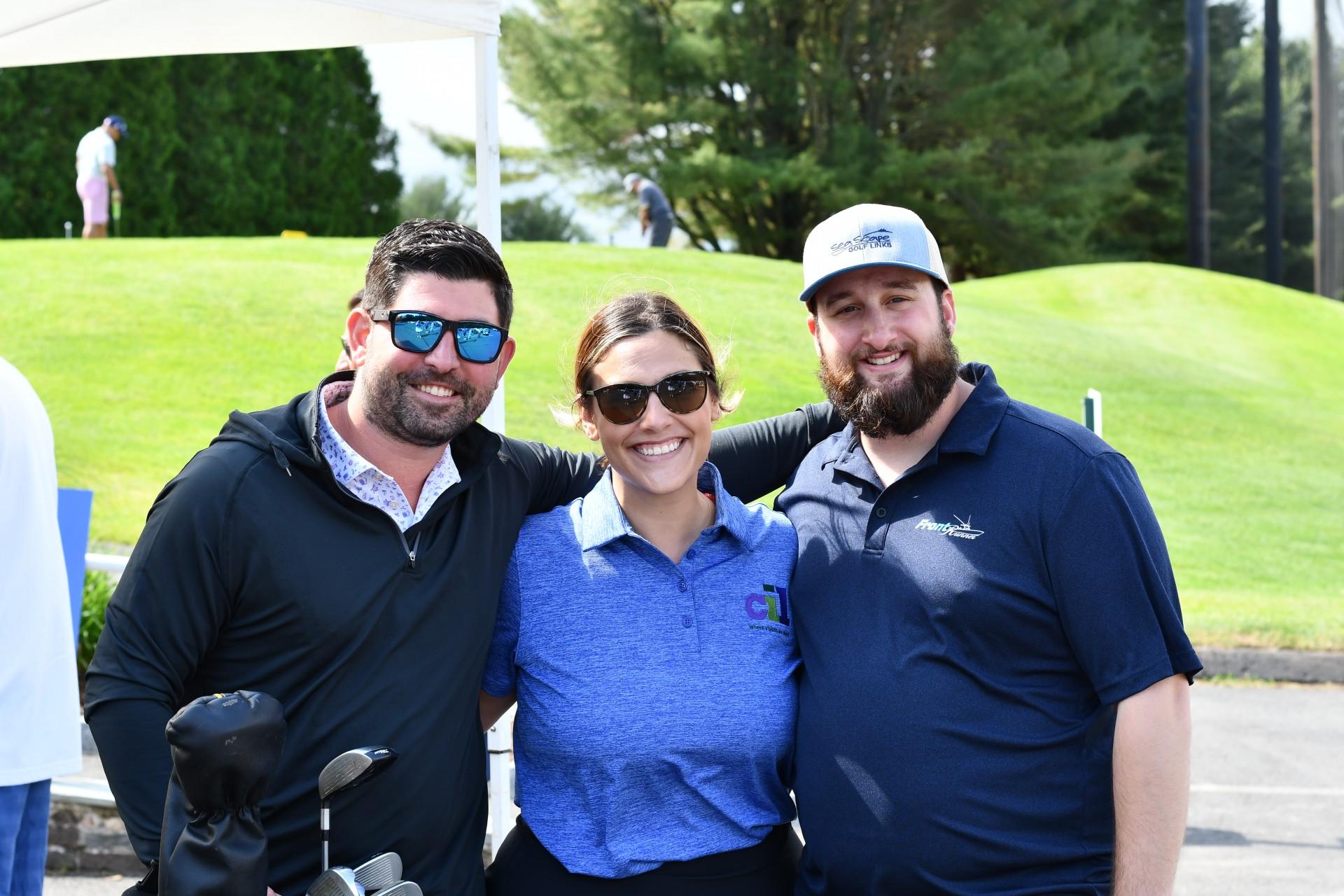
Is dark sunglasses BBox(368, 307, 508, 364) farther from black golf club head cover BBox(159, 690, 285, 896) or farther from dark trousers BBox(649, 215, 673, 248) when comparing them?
dark trousers BBox(649, 215, 673, 248)

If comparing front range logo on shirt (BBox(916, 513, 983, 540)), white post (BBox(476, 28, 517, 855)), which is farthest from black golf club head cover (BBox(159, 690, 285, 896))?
white post (BBox(476, 28, 517, 855))

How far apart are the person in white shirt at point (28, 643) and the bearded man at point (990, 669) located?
193cm

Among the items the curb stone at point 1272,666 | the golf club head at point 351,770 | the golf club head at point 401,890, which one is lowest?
the curb stone at point 1272,666

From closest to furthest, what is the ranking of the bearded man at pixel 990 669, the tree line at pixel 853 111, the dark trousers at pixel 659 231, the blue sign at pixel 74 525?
the bearded man at pixel 990 669
the blue sign at pixel 74 525
the dark trousers at pixel 659 231
the tree line at pixel 853 111

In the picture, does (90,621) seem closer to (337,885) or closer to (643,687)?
(643,687)

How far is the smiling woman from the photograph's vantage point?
9.40 ft

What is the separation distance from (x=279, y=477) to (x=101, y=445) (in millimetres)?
9853

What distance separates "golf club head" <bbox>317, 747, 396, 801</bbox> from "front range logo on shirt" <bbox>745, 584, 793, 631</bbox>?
99cm

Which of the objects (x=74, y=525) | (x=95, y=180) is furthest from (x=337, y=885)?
(x=95, y=180)

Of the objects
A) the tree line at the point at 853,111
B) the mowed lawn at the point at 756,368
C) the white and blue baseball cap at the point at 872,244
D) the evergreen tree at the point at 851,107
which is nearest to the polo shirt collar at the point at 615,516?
the white and blue baseball cap at the point at 872,244

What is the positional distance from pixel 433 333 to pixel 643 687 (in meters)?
0.92

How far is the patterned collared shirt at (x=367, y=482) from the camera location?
109 inches

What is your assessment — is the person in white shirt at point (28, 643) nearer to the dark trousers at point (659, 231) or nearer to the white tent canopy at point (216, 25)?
the white tent canopy at point (216, 25)

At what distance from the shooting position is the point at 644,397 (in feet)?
10.2
